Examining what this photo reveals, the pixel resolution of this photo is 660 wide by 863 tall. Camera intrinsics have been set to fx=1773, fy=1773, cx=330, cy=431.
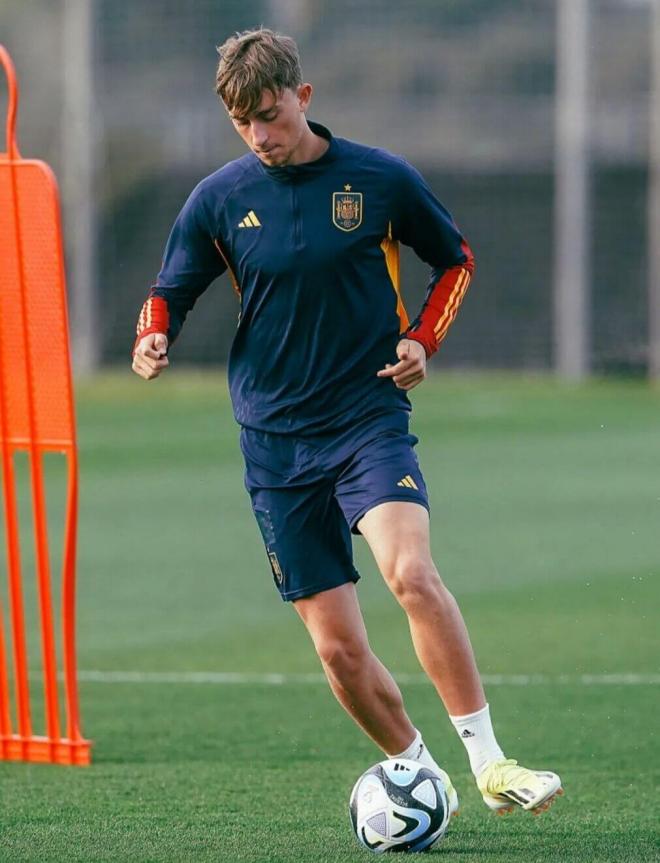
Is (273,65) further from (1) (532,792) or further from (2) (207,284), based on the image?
(1) (532,792)

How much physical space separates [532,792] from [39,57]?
35.3 meters

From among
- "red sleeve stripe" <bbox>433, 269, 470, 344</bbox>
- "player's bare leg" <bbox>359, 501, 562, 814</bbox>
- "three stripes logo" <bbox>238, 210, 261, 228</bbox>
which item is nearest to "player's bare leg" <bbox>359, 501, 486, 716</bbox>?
"player's bare leg" <bbox>359, 501, 562, 814</bbox>

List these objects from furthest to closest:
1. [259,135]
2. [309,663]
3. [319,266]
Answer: [309,663] < [319,266] < [259,135]

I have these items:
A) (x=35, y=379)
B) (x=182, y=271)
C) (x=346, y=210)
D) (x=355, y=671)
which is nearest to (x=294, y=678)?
(x=35, y=379)

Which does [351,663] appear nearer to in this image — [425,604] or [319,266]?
[425,604]

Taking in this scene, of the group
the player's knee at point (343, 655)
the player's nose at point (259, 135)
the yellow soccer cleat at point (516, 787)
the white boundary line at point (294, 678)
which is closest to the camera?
the yellow soccer cleat at point (516, 787)

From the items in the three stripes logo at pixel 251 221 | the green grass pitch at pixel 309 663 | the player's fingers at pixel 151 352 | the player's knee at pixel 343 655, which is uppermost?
the three stripes logo at pixel 251 221

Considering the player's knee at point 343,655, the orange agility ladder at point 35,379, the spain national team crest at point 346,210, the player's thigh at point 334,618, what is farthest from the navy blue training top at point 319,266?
the orange agility ladder at point 35,379

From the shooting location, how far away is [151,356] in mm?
5297

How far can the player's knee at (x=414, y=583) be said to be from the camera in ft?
16.2

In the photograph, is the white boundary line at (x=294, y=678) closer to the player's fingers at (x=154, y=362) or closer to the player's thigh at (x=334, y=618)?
the player's thigh at (x=334, y=618)

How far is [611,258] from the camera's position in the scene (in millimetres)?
30391

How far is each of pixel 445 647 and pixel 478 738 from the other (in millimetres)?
295

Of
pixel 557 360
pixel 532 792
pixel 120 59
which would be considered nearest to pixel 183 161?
pixel 120 59
